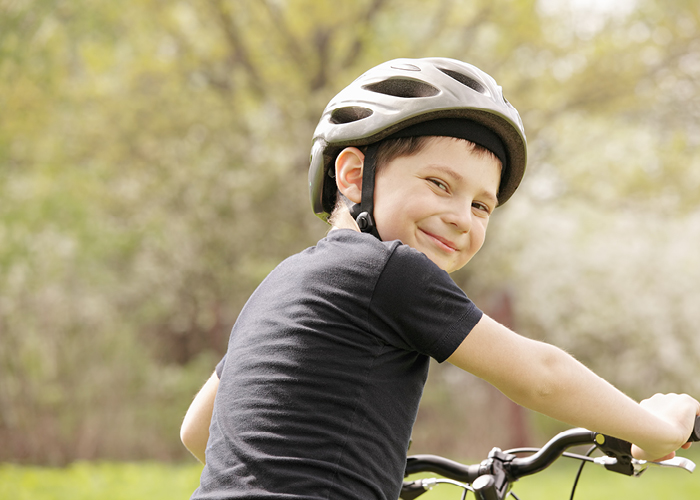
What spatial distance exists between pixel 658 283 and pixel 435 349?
508 inches

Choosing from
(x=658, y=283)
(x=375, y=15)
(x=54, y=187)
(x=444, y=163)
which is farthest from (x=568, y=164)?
(x=444, y=163)

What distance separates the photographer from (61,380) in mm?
10258

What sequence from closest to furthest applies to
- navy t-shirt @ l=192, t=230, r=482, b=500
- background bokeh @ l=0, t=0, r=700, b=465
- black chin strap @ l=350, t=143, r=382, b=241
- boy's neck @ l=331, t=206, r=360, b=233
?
navy t-shirt @ l=192, t=230, r=482, b=500
black chin strap @ l=350, t=143, r=382, b=241
boy's neck @ l=331, t=206, r=360, b=233
background bokeh @ l=0, t=0, r=700, b=465

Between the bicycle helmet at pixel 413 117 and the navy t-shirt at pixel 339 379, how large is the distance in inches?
13.8

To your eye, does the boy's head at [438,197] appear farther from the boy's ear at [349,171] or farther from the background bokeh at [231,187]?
the background bokeh at [231,187]

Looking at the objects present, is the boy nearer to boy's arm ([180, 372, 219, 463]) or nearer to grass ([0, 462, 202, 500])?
boy's arm ([180, 372, 219, 463])

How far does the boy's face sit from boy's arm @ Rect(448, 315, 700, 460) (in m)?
0.32

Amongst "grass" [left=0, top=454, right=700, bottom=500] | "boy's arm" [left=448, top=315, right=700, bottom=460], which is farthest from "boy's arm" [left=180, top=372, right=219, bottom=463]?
"grass" [left=0, top=454, right=700, bottom=500]

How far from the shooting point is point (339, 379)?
162 cm

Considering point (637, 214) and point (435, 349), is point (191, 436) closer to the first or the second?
point (435, 349)

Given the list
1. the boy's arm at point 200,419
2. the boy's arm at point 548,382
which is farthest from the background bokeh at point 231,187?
the boy's arm at point 548,382

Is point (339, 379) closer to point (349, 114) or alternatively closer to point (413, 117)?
point (413, 117)

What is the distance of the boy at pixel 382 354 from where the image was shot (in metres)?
1.59

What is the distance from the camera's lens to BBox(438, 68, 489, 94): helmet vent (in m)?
2.17
